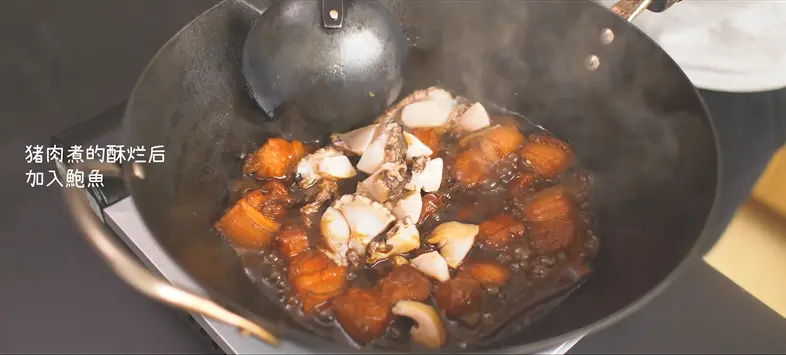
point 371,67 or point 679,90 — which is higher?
point 371,67

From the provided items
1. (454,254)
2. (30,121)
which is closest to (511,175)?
(454,254)

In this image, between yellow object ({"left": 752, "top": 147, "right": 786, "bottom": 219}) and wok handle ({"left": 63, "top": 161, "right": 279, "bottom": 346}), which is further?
yellow object ({"left": 752, "top": 147, "right": 786, "bottom": 219})

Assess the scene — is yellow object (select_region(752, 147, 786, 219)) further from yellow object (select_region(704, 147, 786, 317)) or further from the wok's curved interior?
the wok's curved interior

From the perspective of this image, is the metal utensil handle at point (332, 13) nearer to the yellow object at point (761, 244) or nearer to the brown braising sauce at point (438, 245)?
the brown braising sauce at point (438, 245)

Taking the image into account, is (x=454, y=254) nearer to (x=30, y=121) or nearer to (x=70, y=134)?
(x=70, y=134)

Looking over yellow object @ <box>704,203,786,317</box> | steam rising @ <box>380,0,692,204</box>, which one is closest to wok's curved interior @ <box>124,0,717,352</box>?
steam rising @ <box>380,0,692,204</box>

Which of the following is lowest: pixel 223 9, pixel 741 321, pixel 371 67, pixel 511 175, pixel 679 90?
pixel 741 321
